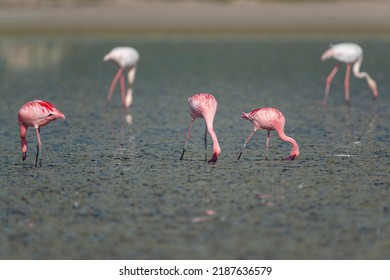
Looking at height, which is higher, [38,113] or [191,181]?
[38,113]

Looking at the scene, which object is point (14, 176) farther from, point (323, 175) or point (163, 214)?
point (323, 175)

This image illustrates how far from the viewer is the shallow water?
28.5 feet

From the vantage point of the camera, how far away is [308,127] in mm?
16219

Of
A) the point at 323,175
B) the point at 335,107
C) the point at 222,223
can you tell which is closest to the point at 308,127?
the point at 335,107

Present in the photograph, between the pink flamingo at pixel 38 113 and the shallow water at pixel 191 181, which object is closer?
the shallow water at pixel 191 181

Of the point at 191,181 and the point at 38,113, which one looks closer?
the point at 191,181

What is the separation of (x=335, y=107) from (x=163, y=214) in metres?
10.3

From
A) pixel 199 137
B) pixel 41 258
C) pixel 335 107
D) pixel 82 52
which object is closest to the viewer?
pixel 41 258

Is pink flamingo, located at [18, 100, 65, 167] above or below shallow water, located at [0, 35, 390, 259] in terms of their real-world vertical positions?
above

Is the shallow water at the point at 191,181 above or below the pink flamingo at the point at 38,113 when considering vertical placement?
below

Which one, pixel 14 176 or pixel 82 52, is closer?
pixel 14 176

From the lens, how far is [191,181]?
1137 cm

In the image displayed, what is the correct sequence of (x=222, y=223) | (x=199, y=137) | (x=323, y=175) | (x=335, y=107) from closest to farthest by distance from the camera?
(x=222, y=223) → (x=323, y=175) → (x=199, y=137) → (x=335, y=107)

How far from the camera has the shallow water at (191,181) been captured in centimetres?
869
